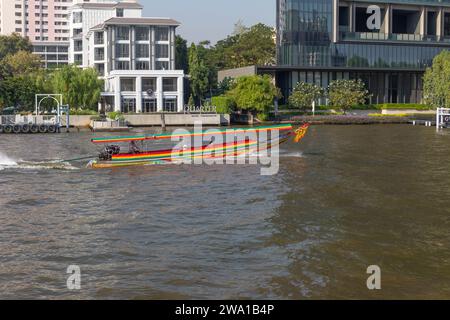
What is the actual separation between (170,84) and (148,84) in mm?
3241

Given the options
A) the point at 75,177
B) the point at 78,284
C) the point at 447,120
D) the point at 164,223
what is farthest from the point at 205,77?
the point at 78,284

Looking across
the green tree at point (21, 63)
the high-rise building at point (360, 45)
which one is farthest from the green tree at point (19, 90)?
the high-rise building at point (360, 45)

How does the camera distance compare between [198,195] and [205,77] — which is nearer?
[198,195]

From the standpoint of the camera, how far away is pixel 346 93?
94.5 m

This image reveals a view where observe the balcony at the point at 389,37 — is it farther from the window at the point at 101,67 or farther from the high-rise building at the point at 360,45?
the window at the point at 101,67

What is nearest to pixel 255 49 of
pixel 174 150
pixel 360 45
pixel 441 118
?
pixel 360 45

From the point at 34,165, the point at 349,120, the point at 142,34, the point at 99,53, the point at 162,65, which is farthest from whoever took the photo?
the point at 99,53

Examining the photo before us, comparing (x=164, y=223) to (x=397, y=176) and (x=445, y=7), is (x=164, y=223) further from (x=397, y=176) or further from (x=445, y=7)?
(x=445, y=7)

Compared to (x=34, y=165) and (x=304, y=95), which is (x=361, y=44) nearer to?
(x=304, y=95)

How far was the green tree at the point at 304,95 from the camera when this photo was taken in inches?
3699

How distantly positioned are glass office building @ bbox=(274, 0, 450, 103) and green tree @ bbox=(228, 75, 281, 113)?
492 inches

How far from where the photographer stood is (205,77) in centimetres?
9925
